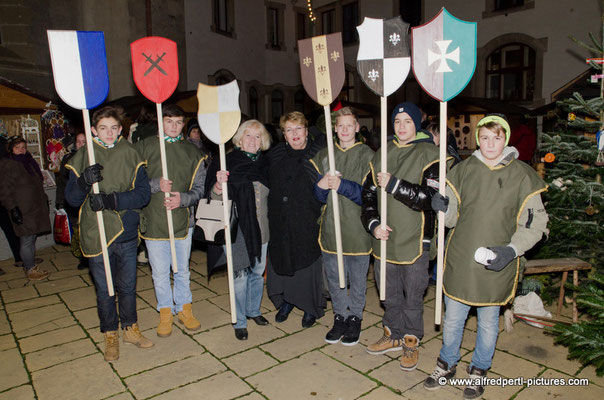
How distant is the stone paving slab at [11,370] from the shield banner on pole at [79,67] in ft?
7.14

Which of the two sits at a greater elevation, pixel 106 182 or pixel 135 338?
pixel 106 182

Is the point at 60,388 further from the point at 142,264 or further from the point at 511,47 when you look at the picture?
the point at 511,47

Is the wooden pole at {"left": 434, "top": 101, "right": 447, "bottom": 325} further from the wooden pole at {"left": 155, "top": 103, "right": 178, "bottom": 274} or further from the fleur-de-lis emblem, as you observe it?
the wooden pole at {"left": 155, "top": 103, "right": 178, "bottom": 274}

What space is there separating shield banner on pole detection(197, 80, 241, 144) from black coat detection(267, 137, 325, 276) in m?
0.47

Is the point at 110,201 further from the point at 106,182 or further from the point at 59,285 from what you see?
the point at 59,285

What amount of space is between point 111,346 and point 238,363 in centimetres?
110

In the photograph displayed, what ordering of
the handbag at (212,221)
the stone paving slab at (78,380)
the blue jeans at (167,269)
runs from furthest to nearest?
1. the blue jeans at (167,269)
2. the handbag at (212,221)
3. the stone paving slab at (78,380)

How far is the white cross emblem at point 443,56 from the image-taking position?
2.93 m

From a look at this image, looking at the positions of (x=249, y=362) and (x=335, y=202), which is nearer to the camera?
(x=335, y=202)

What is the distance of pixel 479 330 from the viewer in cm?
301

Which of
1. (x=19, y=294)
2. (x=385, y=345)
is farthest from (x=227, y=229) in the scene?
(x=19, y=294)

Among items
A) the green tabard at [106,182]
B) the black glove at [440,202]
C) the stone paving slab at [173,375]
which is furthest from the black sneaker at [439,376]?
the green tabard at [106,182]

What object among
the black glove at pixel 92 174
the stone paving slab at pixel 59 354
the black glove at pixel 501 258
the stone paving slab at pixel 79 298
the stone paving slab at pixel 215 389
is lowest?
the stone paving slab at pixel 79 298

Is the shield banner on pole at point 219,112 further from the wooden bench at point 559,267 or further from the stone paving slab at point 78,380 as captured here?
the wooden bench at point 559,267
